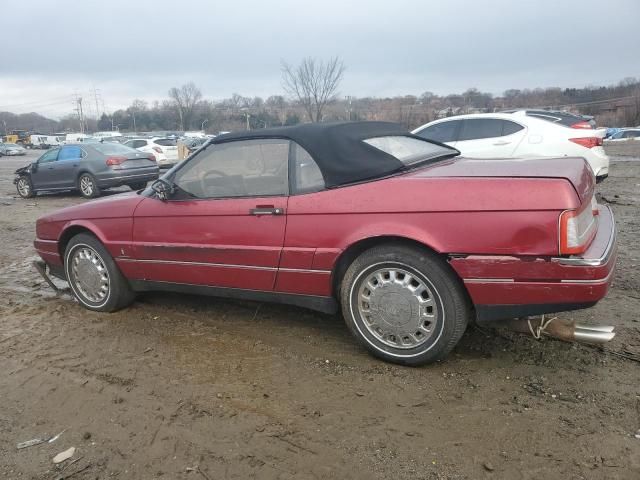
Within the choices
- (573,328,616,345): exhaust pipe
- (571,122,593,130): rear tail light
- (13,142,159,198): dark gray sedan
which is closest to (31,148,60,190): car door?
(13,142,159,198): dark gray sedan

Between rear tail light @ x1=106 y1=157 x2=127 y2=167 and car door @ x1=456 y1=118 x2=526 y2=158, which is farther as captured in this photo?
rear tail light @ x1=106 y1=157 x2=127 y2=167

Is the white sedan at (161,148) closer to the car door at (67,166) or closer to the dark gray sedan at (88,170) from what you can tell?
the dark gray sedan at (88,170)

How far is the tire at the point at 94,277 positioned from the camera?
14.3ft

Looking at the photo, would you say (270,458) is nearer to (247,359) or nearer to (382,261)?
(247,359)

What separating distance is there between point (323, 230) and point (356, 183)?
0.37 meters

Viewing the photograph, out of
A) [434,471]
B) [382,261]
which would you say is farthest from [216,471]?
[382,261]

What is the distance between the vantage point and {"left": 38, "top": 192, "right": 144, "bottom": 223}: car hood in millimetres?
4195

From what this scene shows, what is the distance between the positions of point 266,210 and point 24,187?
13.7 metres

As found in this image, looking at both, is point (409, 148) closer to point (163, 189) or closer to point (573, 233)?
point (573, 233)

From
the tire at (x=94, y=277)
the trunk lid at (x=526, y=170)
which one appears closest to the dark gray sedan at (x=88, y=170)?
the tire at (x=94, y=277)

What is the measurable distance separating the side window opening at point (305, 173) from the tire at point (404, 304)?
58 centimetres

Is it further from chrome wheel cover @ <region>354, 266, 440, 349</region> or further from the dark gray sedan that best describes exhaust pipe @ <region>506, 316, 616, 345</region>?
the dark gray sedan

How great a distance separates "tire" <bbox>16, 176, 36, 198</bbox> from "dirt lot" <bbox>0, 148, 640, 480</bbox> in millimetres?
11728

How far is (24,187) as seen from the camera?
14445mm
